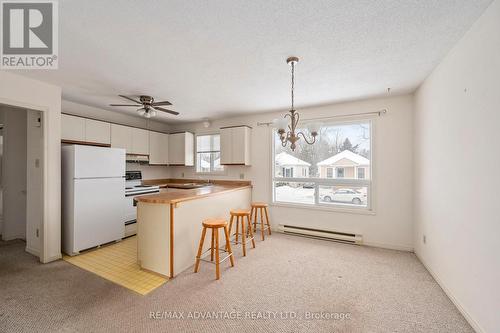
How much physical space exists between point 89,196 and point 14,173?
2073mm

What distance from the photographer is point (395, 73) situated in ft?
8.21

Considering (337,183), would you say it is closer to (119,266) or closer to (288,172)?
(288,172)

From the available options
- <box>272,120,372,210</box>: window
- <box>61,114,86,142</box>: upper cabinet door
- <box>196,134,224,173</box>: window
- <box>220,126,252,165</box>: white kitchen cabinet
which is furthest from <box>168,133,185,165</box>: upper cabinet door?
<box>272,120,372,210</box>: window

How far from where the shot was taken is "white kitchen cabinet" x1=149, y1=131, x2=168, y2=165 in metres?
4.72

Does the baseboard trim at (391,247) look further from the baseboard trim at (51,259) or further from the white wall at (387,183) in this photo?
the baseboard trim at (51,259)

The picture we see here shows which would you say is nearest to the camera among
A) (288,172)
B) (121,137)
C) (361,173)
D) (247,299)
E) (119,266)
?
(247,299)

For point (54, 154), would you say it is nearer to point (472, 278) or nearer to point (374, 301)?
Answer: point (374, 301)

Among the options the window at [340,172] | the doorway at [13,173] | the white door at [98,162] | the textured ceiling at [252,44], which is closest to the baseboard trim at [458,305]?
the window at [340,172]

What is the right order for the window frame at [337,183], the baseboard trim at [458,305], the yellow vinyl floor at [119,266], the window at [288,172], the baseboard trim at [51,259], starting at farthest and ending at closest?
the window at [288,172] → the window frame at [337,183] → the baseboard trim at [51,259] → the yellow vinyl floor at [119,266] → the baseboard trim at [458,305]

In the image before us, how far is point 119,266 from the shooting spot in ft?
8.84

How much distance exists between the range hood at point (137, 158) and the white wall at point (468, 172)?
5066 mm

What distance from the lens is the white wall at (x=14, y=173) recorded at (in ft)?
12.1

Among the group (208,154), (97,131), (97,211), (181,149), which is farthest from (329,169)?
(97,131)

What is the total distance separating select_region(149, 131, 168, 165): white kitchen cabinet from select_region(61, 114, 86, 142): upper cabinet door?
135 cm
